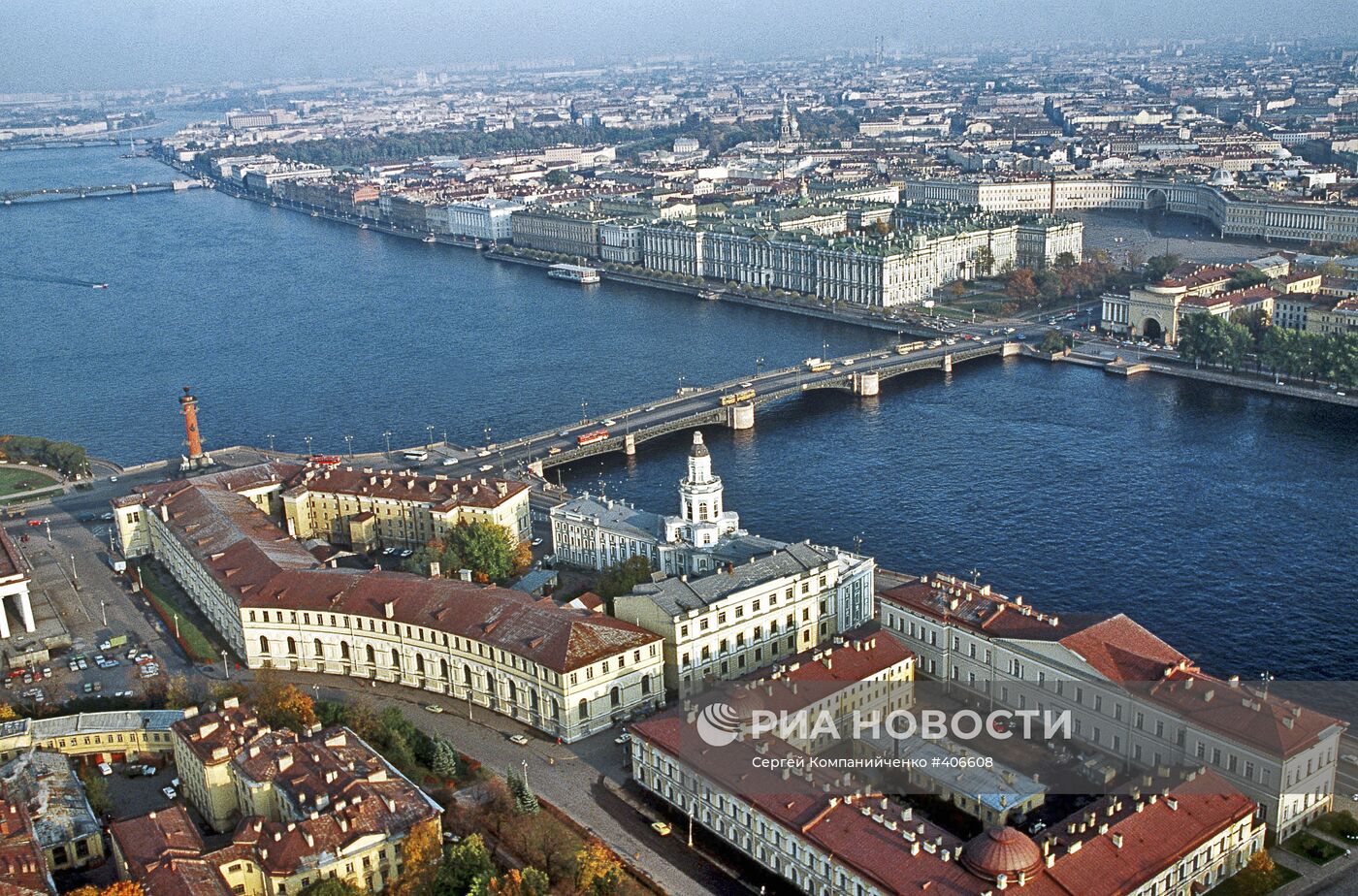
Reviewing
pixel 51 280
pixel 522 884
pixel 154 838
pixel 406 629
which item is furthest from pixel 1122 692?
pixel 51 280

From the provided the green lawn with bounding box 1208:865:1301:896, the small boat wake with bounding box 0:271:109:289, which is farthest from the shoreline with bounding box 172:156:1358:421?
the green lawn with bounding box 1208:865:1301:896

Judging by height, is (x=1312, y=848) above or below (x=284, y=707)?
below

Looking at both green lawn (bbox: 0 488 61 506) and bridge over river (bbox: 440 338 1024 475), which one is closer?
green lawn (bbox: 0 488 61 506)

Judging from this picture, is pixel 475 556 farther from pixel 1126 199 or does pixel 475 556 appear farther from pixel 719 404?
pixel 1126 199

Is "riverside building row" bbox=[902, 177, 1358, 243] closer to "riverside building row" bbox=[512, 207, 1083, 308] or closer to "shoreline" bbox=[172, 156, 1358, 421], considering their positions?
"riverside building row" bbox=[512, 207, 1083, 308]

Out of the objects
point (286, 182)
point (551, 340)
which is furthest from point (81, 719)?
point (286, 182)

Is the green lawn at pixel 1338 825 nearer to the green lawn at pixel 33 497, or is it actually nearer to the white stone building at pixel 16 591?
the white stone building at pixel 16 591
